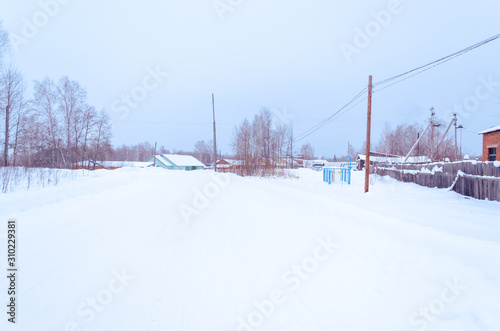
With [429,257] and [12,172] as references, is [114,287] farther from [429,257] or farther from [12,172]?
[12,172]

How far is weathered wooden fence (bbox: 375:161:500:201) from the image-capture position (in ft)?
32.7

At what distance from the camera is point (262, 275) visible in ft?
14.4

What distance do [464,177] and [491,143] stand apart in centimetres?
1412

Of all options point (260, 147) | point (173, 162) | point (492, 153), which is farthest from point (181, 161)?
point (492, 153)

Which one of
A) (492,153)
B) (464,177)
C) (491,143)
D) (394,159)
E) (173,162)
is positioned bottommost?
(173,162)

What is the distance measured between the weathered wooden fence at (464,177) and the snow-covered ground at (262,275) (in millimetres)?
3695

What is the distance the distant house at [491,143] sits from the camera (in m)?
20.6

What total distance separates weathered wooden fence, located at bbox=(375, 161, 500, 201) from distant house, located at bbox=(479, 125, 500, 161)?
922 cm

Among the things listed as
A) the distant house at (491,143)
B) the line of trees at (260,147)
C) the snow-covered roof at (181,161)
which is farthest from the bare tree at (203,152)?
the distant house at (491,143)

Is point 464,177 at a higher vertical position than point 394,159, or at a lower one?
lower

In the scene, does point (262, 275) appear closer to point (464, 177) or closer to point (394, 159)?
point (464, 177)

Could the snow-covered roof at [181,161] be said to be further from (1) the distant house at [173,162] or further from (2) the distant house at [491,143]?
(2) the distant house at [491,143]

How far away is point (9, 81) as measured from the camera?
1861 cm

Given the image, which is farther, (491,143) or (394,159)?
(394,159)
